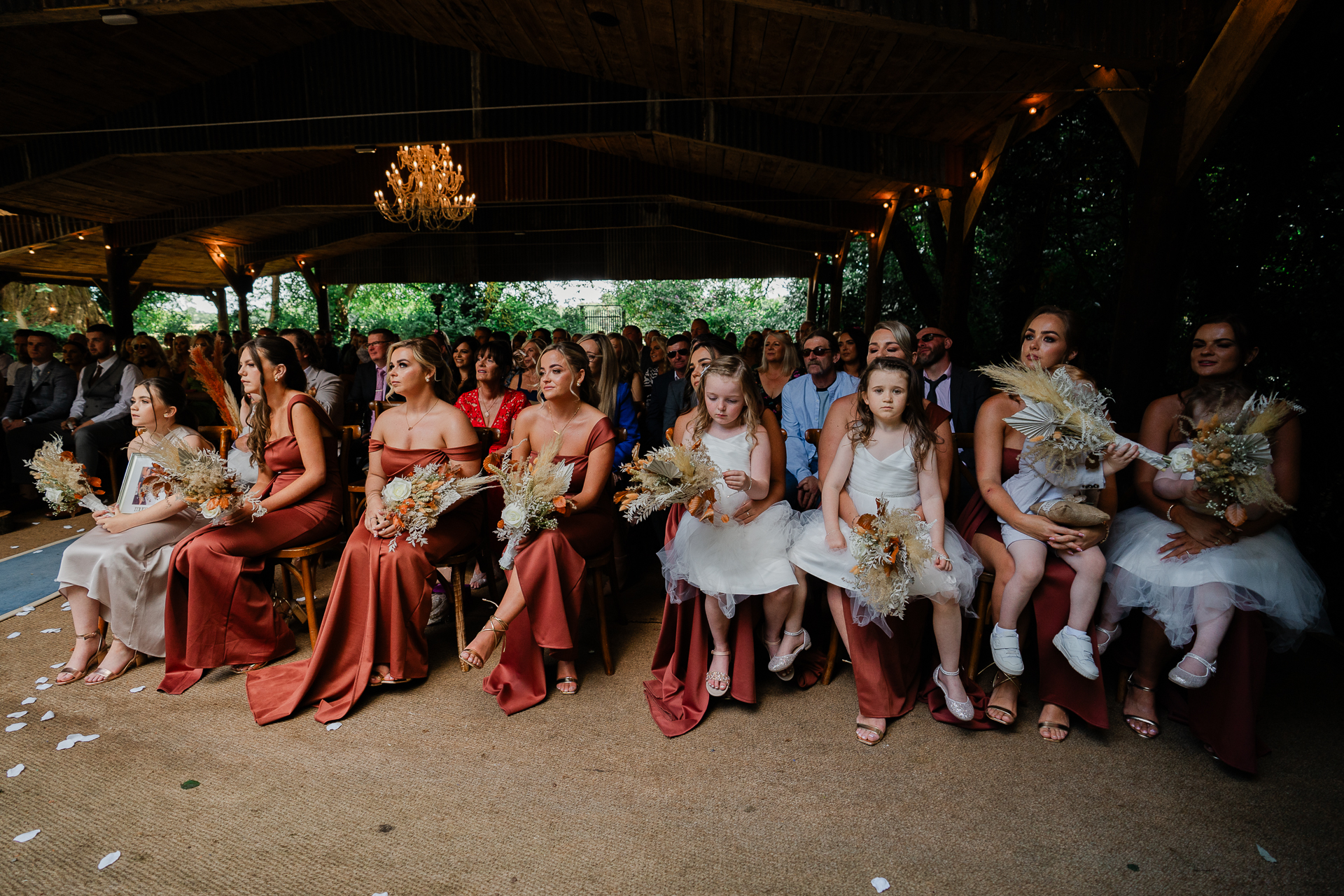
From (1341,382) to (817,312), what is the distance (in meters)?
12.8

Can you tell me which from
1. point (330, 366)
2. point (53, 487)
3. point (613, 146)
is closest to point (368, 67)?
point (613, 146)

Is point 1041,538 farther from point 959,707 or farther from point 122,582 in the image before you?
point 122,582

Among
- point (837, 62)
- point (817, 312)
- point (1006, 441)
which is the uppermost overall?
point (837, 62)

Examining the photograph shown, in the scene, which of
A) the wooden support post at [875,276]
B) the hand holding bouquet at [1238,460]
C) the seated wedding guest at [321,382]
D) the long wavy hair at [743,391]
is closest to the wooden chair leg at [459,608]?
the long wavy hair at [743,391]

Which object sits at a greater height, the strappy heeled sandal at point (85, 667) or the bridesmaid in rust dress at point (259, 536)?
the bridesmaid in rust dress at point (259, 536)

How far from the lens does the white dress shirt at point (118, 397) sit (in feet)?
18.8

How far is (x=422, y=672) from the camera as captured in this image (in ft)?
9.98

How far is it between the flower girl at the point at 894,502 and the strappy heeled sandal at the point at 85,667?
3.15m

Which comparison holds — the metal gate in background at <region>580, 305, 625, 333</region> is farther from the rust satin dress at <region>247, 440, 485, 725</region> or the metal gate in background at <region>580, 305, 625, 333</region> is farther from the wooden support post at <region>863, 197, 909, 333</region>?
the rust satin dress at <region>247, 440, 485, 725</region>

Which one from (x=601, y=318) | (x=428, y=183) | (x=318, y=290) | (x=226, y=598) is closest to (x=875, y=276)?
(x=428, y=183)

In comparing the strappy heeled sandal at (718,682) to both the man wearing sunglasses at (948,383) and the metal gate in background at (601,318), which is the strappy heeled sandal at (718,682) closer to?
the man wearing sunglasses at (948,383)

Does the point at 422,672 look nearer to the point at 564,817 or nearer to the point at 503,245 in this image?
the point at 564,817

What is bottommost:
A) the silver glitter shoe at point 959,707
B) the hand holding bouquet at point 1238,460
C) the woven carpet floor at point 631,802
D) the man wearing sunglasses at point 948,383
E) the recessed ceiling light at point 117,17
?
the woven carpet floor at point 631,802

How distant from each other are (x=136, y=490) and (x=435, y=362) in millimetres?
1503
